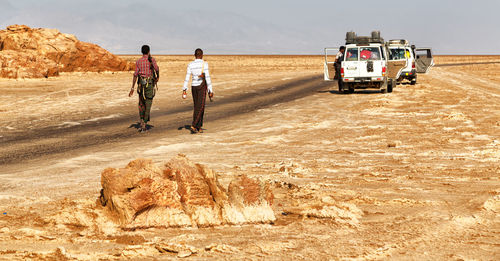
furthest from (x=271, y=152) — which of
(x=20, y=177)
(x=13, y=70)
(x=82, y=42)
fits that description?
(x=82, y=42)

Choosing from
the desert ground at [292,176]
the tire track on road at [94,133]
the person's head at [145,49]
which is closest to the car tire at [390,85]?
the desert ground at [292,176]

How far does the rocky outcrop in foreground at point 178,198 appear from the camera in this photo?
220 inches

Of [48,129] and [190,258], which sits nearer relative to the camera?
[190,258]

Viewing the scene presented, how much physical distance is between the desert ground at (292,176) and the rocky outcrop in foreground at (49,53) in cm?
1639

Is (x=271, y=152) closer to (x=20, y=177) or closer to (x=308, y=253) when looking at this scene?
(x=20, y=177)

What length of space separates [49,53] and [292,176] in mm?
34695

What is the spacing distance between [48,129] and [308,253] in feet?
37.9

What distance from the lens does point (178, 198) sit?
223 inches

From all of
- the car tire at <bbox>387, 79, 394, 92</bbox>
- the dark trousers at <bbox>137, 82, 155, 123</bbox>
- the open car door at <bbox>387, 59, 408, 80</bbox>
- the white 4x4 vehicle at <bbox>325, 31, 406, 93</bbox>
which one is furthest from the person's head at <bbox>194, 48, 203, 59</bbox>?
the car tire at <bbox>387, 79, 394, 92</bbox>

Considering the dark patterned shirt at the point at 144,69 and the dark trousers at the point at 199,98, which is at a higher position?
the dark patterned shirt at the point at 144,69

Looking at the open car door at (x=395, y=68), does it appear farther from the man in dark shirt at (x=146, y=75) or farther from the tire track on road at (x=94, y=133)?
the man in dark shirt at (x=146, y=75)

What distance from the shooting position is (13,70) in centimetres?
3325

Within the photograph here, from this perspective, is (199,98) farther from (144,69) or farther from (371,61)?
(371,61)

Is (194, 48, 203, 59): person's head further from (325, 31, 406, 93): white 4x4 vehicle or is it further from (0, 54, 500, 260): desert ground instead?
(325, 31, 406, 93): white 4x4 vehicle
